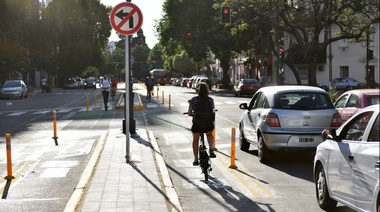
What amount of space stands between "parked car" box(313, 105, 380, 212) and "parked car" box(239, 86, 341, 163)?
449 centimetres

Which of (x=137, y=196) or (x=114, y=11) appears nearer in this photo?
(x=137, y=196)

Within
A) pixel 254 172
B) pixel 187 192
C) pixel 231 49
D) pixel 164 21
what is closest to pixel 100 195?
pixel 187 192

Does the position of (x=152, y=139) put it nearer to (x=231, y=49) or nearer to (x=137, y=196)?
(x=137, y=196)

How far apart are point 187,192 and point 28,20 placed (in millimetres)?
68816

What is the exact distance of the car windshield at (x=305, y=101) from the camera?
45.6 feet

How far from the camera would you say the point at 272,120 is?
45.1ft

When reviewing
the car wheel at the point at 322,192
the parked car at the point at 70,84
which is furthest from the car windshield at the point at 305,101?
the parked car at the point at 70,84

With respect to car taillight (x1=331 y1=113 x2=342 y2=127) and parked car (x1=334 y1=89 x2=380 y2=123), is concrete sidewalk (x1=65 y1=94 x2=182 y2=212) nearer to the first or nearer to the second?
car taillight (x1=331 y1=113 x2=342 y2=127)

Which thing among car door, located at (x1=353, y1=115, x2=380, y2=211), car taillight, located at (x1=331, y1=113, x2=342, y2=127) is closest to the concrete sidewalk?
car door, located at (x1=353, y1=115, x2=380, y2=211)

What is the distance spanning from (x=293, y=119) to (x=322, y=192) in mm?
4893

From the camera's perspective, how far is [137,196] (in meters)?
9.39

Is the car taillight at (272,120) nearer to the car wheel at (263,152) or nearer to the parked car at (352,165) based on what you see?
the car wheel at (263,152)

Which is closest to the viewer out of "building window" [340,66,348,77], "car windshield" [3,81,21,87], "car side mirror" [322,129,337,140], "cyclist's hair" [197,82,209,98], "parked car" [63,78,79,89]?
"car side mirror" [322,129,337,140]

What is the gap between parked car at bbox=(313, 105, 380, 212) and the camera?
22.3ft
